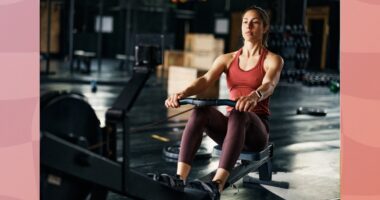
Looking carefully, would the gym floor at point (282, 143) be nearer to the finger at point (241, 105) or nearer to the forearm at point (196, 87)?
the forearm at point (196, 87)

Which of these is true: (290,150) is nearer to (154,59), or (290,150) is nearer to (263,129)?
(263,129)

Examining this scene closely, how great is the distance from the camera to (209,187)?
222 cm

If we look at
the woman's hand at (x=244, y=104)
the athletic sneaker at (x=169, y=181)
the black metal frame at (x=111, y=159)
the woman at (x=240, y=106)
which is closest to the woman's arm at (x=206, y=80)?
the woman at (x=240, y=106)

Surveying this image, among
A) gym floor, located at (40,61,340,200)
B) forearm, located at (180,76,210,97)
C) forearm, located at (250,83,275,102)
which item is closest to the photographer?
forearm, located at (250,83,275,102)

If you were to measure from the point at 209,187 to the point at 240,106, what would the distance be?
36 cm

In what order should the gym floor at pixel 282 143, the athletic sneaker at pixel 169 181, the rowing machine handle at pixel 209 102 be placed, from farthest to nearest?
1. the gym floor at pixel 282 143
2. the rowing machine handle at pixel 209 102
3. the athletic sneaker at pixel 169 181

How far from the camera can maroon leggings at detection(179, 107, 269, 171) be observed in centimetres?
230

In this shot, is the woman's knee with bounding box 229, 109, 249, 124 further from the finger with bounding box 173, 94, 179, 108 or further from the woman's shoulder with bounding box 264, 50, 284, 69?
the woman's shoulder with bounding box 264, 50, 284, 69

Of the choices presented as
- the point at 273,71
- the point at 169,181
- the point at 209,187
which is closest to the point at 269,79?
the point at 273,71

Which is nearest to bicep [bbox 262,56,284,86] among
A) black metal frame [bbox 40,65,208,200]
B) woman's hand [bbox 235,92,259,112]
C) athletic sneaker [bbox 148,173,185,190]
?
woman's hand [bbox 235,92,259,112]

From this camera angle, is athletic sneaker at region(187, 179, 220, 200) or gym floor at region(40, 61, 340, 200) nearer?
athletic sneaker at region(187, 179, 220, 200)

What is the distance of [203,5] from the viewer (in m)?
17.9

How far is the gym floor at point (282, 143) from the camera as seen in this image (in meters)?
3.01
